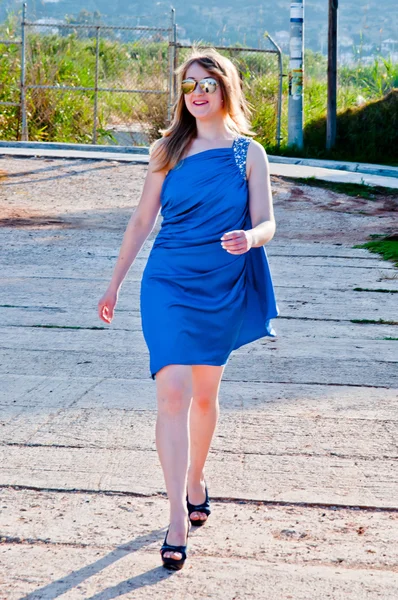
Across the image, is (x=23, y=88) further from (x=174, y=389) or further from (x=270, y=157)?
(x=174, y=389)

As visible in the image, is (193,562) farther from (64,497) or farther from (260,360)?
(260,360)

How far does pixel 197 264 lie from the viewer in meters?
3.39

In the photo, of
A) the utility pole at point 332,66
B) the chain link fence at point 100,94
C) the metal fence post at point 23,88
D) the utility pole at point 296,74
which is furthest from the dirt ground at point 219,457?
the chain link fence at point 100,94

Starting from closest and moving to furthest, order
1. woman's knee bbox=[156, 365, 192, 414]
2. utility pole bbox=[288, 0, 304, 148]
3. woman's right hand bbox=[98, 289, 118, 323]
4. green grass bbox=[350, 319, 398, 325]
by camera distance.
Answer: woman's knee bbox=[156, 365, 192, 414] < woman's right hand bbox=[98, 289, 118, 323] < green grass bbox=[350, 319, 398, 325] < utility pole bbox=[288, 0, 304, 148]

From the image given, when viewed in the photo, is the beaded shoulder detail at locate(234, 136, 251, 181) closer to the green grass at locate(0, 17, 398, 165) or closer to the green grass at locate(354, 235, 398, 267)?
the green grass at locate(354, 235, 398, 267)

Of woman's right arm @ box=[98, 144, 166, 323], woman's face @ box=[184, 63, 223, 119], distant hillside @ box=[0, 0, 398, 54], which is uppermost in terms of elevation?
distant hillside @ box=[0, 0, 398, 54]

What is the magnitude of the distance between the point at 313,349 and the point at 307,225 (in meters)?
5.79

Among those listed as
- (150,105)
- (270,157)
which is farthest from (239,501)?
(150,105)

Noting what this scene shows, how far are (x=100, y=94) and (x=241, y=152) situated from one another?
1866 cm

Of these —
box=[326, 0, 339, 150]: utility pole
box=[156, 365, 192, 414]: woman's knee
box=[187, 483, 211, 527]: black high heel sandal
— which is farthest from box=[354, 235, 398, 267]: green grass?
box=[326, 0, 339, 150]: utility pole

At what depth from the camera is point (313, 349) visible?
6.02 m

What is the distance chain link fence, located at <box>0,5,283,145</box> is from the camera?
727 inches

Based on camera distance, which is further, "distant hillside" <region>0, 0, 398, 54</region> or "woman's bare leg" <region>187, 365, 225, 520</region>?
"distant hillside" <region>0, 0, 398, 54</region>

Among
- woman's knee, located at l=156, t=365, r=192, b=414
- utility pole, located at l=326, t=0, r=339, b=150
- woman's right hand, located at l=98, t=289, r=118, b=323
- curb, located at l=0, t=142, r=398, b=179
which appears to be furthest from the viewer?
utility pole, located at l=326, t=0, r=339, b=150
